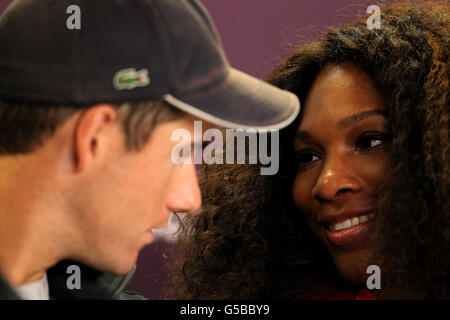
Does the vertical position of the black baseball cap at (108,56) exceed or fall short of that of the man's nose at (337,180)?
it exceeds it

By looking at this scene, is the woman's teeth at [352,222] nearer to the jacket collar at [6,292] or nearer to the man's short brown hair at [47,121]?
the man's short brown hair at [47,121]

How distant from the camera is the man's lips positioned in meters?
1.18

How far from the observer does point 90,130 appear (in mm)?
844

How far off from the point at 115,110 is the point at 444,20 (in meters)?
0.76

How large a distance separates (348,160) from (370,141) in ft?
0.19

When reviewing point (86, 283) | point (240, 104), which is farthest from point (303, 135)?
point (86, 283)

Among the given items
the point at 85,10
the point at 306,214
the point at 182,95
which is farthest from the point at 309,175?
the point at 85,10

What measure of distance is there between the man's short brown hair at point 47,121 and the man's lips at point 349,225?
18.4 inches

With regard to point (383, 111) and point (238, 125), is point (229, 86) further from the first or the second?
point (383, 111)

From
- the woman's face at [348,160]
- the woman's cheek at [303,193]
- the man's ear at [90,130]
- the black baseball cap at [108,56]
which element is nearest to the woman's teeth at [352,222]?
the woman's face at [348,160]

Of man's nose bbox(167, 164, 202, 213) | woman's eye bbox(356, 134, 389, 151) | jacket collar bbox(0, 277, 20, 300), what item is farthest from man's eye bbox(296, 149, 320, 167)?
jacket collar bbox(0, 277, 20, 300)

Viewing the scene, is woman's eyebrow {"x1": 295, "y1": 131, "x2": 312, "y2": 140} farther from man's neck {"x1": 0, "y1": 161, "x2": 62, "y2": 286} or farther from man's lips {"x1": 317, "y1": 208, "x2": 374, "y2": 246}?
man's neck {"x1": 0, "y1": 161, "x2": 62, "y2": 286}

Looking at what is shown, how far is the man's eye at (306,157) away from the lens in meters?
1.31
